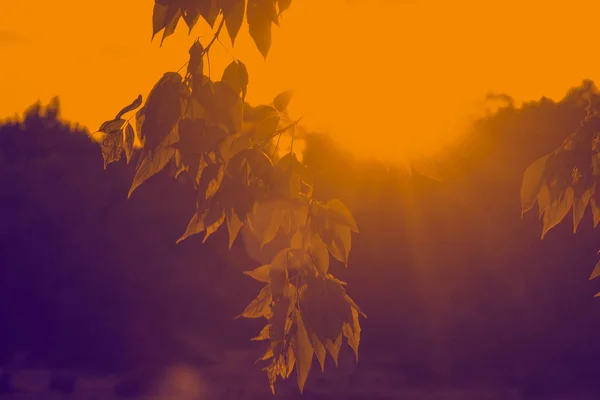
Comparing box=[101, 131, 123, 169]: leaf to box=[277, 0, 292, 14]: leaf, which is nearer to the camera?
box=[277, 0, 292, 14]: leaf

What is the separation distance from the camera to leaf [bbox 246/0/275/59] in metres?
2.27

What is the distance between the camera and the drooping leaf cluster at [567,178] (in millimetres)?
3145

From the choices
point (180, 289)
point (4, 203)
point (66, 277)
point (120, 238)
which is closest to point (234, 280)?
point (180, 289)

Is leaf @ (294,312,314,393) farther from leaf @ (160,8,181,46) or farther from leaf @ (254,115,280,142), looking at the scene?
leaf @ (160,8,181,46)

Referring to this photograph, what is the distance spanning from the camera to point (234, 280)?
34.0 meters

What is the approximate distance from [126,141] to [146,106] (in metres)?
0.32

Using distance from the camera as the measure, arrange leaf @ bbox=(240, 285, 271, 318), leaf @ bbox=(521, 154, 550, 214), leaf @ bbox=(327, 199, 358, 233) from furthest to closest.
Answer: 1. leaf @ bbox=(521, 154, 550, 214)
2. leaf @ bbox=(240, 285, 271, 318)
3. leaf @ bbox=(327, 199, 358, 233)

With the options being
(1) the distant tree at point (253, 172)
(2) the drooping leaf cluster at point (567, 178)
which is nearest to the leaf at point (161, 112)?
(1) the distant tree at point (253, 172)

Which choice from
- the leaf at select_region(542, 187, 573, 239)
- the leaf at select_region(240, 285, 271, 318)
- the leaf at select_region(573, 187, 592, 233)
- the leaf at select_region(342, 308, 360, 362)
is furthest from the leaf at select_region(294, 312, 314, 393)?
the leaf at select_region(573, 187, 592, 233)

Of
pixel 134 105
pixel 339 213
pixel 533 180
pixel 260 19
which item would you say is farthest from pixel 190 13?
pixel 533 180

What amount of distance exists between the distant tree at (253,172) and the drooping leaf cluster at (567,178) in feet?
3.03

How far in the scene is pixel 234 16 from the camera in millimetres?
2277

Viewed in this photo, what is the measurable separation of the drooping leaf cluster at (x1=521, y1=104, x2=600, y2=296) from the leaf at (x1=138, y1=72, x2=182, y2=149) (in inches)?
56.3

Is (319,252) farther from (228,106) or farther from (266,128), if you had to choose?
(228,106)
